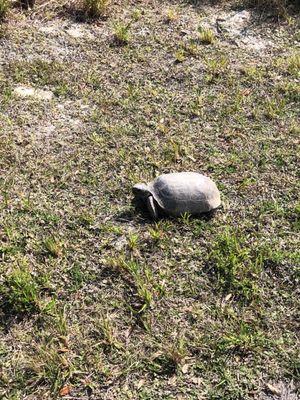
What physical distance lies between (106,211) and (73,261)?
1.83ft

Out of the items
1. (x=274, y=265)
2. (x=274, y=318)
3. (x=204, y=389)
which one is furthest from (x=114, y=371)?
(x=274, y=265)

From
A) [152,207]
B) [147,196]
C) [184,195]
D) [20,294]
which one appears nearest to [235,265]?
[184,195]

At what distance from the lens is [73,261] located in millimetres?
3598

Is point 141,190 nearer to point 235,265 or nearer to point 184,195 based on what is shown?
point 184,195

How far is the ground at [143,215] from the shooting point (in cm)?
301

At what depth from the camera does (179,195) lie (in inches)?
148

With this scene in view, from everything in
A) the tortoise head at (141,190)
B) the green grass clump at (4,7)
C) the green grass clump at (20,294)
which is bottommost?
the green grass clump at (20,294)

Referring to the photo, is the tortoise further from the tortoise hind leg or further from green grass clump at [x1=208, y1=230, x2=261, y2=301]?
green grass clump at [x1=208, y1=230, x2=261, y2=301]

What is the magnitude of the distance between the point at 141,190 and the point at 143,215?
0.68 feet

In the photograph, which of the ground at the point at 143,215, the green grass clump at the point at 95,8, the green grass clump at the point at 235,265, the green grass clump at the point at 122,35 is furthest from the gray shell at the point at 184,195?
the green grass clump at the point at 95,8

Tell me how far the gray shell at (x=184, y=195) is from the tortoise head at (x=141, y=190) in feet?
0.08

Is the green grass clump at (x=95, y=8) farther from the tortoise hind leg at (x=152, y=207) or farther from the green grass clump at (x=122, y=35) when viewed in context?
the tortoise hind leg at (x=152, y=207)

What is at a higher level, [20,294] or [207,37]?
[207,37]

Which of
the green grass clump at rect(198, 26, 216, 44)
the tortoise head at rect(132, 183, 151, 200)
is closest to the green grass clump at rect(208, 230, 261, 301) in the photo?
the tortoise head at rect(132, 183, 151, 200)
